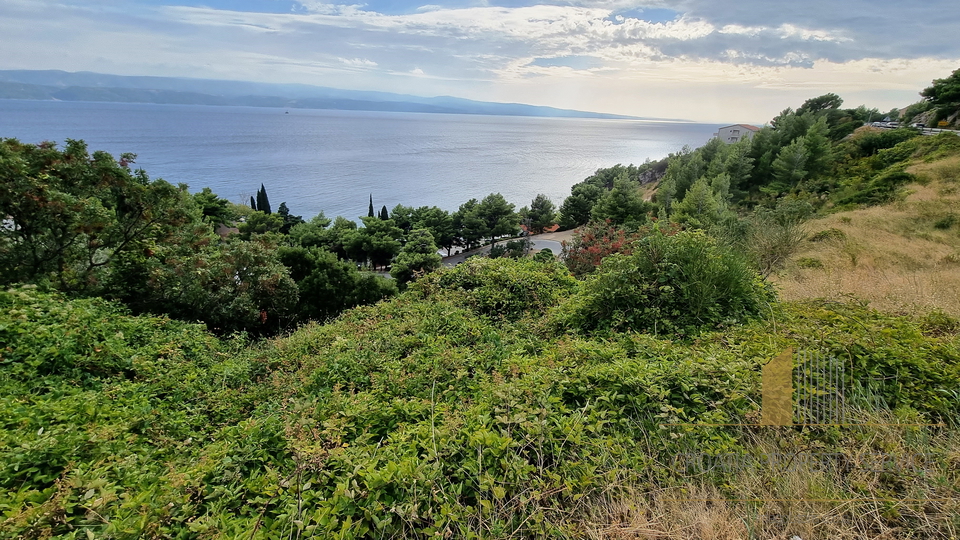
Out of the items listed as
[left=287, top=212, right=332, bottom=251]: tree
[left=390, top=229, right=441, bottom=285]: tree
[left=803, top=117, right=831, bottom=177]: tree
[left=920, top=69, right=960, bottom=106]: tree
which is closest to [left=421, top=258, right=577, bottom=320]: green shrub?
[left=390, top=229, right=441, bottom=285]: tree

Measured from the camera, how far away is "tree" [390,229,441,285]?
71.3 feet

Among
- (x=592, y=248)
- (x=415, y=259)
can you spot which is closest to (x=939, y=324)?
(x=592, y=248)

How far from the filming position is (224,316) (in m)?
9.88

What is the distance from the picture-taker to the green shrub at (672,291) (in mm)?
4422

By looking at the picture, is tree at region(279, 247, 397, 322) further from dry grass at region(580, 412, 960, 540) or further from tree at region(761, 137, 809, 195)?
tree at region(761, 137, 809, 195)

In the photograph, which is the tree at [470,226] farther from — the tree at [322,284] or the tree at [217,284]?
the tree at [217,284]

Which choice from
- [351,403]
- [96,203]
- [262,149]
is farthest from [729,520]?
[262,149]

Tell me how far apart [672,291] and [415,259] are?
59.1 ft

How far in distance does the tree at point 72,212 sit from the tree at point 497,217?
25.9 m

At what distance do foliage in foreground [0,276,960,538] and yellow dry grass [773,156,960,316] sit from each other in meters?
2.09

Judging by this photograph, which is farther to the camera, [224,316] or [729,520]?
[224,316]

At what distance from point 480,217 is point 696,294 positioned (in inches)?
1174

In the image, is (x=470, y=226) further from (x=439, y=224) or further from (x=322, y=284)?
(x=322, y=284)

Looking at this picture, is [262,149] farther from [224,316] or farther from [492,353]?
[492,353]
